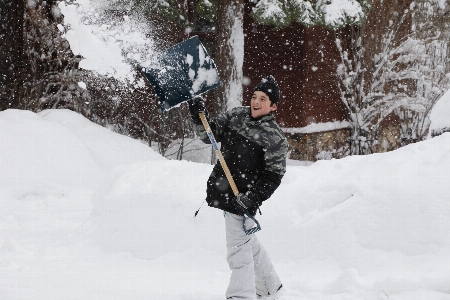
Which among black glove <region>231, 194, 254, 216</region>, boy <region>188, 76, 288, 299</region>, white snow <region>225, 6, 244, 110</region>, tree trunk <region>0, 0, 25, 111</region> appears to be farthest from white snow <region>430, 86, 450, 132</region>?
tree trunk <region>0, 0, 25, 111</region>

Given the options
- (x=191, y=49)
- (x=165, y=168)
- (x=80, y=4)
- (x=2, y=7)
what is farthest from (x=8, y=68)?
(x=191, y=49)

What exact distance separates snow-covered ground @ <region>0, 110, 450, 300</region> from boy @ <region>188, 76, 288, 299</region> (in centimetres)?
42

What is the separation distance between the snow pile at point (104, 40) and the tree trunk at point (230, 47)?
2110 mm

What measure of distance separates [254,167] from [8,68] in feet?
24.3

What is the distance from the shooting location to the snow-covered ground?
12.1ft

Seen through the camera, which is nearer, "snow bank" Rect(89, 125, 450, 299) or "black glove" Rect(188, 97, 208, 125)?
"black glove" Rect(188, 97, 208, 125)

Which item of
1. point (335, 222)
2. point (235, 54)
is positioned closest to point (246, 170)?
point (335, 222)

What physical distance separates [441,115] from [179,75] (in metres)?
3.40

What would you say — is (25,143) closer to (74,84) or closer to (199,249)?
(74,84)

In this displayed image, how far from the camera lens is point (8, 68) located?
9.24 m

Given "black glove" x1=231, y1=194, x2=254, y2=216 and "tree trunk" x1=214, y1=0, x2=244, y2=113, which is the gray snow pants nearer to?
"black glove" x1=231, y1=194, x2=254, y2=216

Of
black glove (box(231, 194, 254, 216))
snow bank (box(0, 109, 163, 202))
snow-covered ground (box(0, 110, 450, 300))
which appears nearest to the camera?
black glove (box(231, 194, 254, 216))

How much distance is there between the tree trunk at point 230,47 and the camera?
9.51 metres

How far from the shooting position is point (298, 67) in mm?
12531
